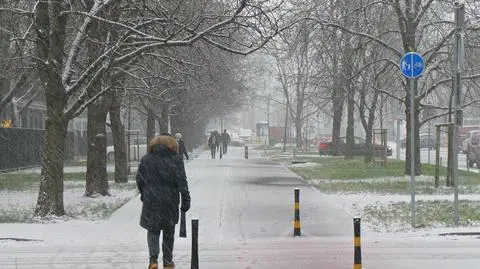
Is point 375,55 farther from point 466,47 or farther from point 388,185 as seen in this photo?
point 388,185

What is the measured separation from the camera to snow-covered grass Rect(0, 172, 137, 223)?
13.6 m

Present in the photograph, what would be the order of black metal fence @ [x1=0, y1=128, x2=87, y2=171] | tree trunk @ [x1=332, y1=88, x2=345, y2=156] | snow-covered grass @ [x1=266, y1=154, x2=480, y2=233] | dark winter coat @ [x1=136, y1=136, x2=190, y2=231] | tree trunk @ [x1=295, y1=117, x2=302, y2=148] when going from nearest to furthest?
1. dark winter coat @ [x1=136, y1=136, x2=190, y2=231]
2. snow-covered grass @ [x1=266, y1=154, x2=480, y2=233]
3. black metal fence @ [x1=0, y1=128, x2=87, y2=171]
4. tree trunk @ [x1=332, y1=88, x2=345, y2=156]
5. tree trunk @ [x1=295, y1=117, x2=302, y2=148]

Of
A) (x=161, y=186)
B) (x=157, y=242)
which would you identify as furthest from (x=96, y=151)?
(x=161, y=186)

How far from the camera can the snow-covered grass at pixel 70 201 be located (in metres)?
13.6

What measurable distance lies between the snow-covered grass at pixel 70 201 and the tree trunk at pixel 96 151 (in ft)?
1.14

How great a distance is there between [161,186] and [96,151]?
405 inches

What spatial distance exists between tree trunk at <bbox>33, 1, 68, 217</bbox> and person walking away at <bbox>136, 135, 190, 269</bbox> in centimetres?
563

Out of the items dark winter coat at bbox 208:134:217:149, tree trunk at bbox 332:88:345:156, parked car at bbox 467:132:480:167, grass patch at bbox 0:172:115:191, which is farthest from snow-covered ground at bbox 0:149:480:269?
dark winter coat at bbox 208:134:217:149

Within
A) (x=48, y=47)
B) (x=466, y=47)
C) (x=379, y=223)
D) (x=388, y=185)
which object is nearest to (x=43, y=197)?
(x=48, y=47)

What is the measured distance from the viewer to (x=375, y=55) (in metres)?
25.8

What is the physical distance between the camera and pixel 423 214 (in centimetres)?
1332

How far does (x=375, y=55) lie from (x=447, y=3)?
202 inches

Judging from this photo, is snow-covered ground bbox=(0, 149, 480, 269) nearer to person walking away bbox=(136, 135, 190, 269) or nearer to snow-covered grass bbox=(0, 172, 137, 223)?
snow-covered grass bbox=(0, 172, 137, 223)

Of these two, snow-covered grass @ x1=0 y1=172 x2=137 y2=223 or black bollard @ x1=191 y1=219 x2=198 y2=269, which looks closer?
black bollard @ x1=191 y1=219 x2=198 y2=269
